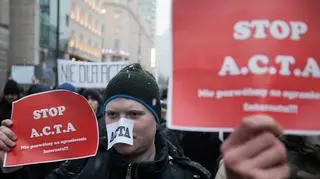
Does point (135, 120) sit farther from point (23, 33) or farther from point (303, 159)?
point (23, 33)

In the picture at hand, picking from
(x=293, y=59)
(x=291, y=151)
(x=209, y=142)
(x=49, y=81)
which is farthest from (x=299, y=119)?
(x=49, y=81)

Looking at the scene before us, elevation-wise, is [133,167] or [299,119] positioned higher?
[299,119]

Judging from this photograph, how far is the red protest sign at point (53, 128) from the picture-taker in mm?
2764

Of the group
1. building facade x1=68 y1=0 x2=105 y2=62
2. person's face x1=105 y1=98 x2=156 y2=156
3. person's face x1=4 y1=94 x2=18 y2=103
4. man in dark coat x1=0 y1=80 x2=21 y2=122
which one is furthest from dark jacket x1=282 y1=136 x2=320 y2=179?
building facade x1=68 y1=0 x2=105 y2=62

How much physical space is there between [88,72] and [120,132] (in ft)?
20.4

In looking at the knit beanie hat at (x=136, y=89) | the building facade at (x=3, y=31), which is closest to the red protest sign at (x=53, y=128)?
the knit beanie hat at (x=136, y=89)

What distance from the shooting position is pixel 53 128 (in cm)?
282

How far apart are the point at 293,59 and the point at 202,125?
289 mm

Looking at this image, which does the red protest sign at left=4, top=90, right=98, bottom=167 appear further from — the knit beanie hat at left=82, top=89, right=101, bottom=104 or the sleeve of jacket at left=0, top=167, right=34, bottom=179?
the knit beanie hat at left=82, top=89, right=101, bottom=104

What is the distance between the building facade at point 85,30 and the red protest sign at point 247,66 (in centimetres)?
4497

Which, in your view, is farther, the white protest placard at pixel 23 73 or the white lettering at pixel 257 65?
the white protest placard at pixel 23 73

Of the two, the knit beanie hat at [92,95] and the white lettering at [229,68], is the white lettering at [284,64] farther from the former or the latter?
the knit beanie hat at [92,95]

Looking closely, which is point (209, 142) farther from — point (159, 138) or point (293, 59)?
point (293, 59)

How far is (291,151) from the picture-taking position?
5.60 feet
